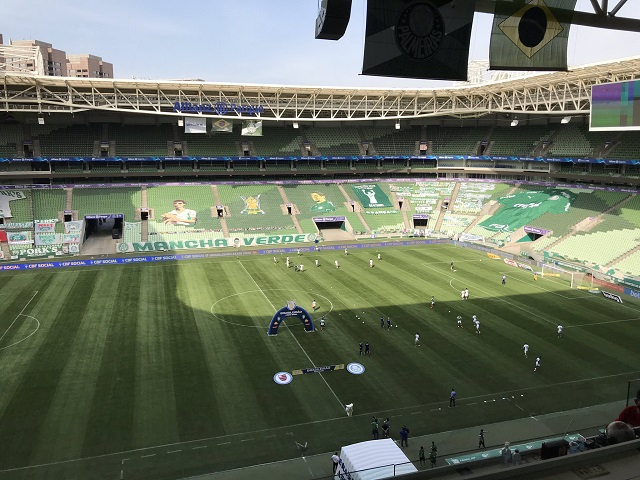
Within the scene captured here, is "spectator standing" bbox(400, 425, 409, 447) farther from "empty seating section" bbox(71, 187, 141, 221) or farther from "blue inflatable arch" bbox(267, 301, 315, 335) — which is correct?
"empty seating section" bbox(71, 187, 141, 221)

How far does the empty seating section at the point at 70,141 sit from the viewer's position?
193 feet

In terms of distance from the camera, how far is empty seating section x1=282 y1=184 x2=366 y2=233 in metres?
59.9

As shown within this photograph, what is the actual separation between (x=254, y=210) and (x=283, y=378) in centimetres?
Result: 3762

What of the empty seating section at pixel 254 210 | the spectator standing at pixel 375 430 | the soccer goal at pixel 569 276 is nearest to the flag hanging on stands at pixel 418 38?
the spectator standing at pixel 375 430

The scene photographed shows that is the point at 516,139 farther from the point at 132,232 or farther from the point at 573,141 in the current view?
the point at 132,232

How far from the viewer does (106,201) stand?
56.7m

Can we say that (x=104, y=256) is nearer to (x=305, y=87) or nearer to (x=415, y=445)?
(x=305, y=87)

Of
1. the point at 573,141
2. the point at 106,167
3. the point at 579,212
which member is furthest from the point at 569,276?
the point at 106,167

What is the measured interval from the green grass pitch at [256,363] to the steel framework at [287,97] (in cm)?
1936

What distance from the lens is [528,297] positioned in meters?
36.8

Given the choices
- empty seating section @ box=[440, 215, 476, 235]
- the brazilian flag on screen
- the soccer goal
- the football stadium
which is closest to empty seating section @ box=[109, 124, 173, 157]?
the football stadium

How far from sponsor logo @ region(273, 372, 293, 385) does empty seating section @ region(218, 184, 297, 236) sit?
32410 millimetres

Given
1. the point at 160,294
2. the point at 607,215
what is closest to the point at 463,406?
the point at 160,294

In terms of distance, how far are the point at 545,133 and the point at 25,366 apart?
61.6 metres
